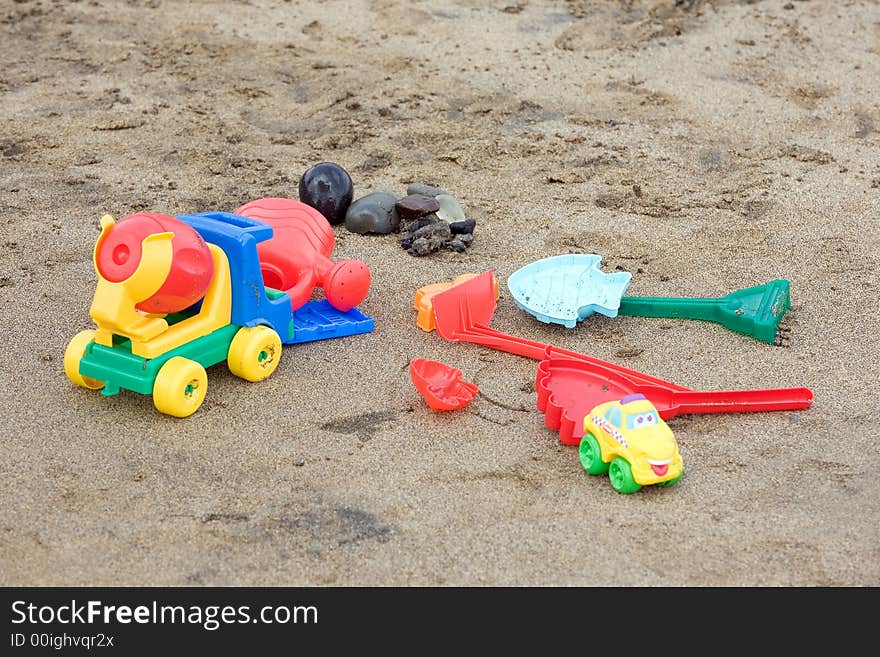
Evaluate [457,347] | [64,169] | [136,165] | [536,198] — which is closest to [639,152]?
[536,198]

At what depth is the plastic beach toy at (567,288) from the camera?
319 cm

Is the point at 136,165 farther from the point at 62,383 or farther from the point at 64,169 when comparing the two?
the point at 62,383

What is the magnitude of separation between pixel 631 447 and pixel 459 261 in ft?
4.43

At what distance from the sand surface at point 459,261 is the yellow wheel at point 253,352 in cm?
5

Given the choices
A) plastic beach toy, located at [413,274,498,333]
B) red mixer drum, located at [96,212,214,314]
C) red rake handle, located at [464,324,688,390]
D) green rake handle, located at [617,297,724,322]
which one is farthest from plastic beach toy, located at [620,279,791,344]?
red mixer drum, located at [96,212,214,314]

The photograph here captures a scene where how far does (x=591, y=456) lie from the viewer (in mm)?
2508

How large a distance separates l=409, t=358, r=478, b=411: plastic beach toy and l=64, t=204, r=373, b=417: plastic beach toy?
0.39 meters

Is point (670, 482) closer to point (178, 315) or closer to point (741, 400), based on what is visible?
point (741, 400)

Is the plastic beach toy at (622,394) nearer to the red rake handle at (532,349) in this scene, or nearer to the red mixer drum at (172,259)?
the red rake handle at (532,349)

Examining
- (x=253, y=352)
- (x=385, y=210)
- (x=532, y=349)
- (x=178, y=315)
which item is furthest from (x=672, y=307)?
(x=178, y=315)

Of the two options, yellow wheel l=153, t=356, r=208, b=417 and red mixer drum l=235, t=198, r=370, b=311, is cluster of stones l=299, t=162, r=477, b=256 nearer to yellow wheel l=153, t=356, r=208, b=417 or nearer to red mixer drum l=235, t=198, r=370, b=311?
red mixer drum l=235, t=198, r=370, b=311

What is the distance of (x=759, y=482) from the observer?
8.20 ft
